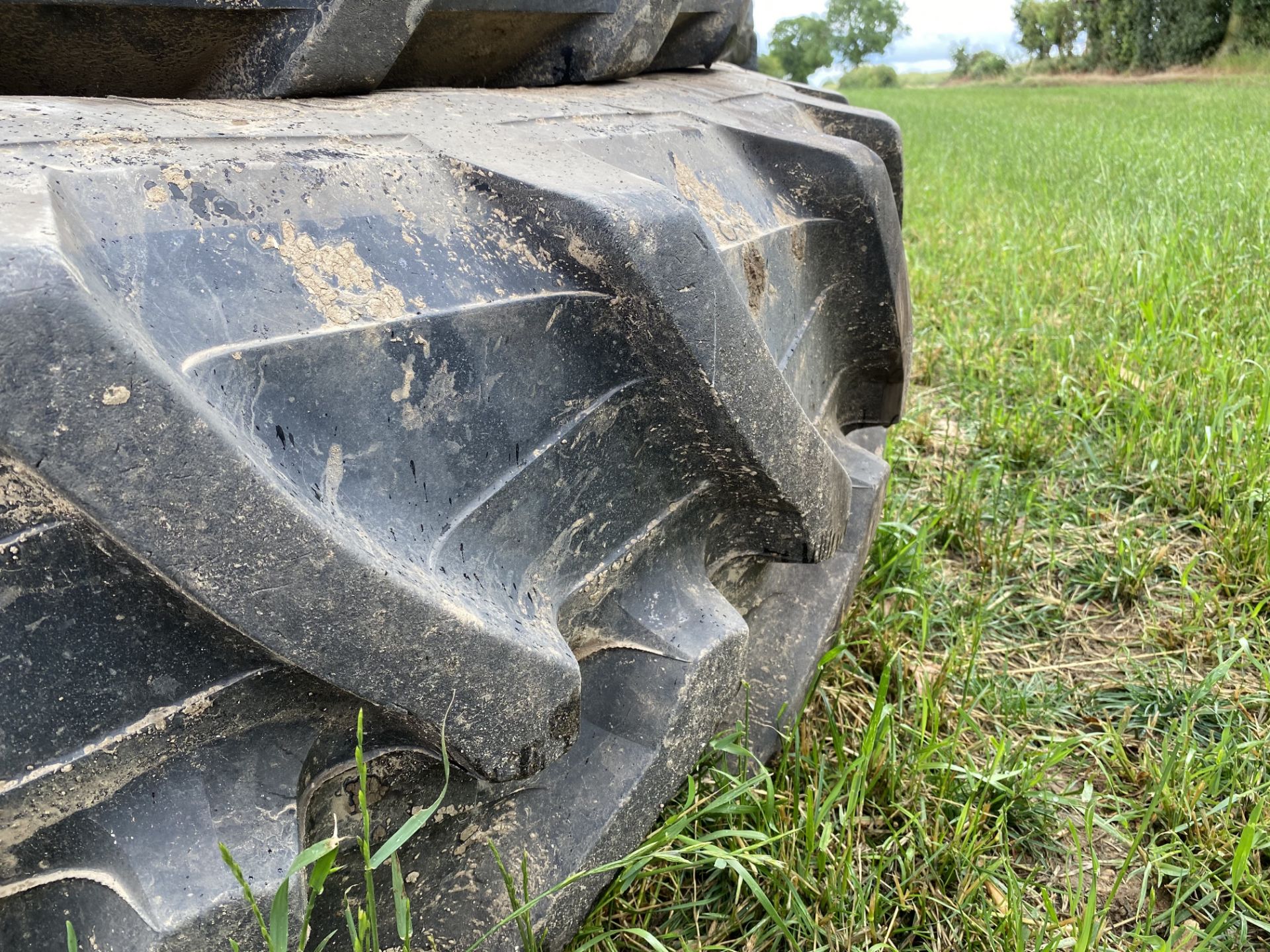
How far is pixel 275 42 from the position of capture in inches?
32.0

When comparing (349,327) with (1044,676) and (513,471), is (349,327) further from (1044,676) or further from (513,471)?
(1044,676)

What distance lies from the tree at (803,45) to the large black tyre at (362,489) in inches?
1999

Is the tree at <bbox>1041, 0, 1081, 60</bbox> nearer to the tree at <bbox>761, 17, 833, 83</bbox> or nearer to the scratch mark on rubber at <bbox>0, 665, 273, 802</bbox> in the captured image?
the tree at <bbox>761, 17, 833, 83</bbox>

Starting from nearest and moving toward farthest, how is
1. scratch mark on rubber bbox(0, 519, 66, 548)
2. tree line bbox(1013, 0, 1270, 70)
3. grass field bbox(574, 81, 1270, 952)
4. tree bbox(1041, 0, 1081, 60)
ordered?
scratch mark on rubber bbox(0, 519, 66, 548) → grass field bbox(574, 81, 1270, 952) → tree line bbox(1013, 0, 1270, 70) → tree bbox(1041, 0, 1081, 60)

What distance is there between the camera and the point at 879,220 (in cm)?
111

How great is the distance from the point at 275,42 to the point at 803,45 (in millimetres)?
53712

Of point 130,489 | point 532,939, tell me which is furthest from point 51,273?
point 532,939

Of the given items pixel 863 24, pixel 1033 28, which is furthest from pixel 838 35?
pixel 1033 28

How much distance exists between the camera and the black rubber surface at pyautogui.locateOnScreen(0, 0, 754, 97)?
749mm

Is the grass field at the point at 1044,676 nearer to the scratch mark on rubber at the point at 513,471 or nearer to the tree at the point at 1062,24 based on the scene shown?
the scratch mark on rubber at the point at 513,471

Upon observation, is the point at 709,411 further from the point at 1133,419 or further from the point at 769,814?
the point at 1133,419

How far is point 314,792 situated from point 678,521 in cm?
36

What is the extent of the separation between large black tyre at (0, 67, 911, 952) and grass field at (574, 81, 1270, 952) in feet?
0.74

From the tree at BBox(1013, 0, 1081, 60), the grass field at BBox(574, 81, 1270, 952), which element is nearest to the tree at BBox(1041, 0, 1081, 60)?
the tree at BBox(1013, 0, 1081, 60)
